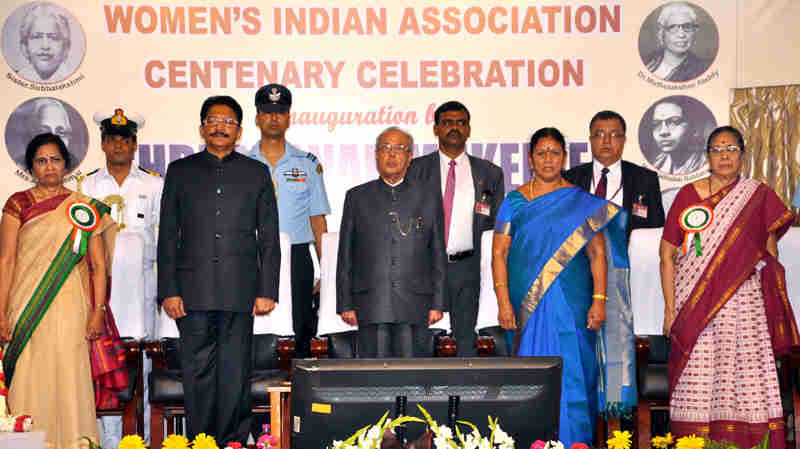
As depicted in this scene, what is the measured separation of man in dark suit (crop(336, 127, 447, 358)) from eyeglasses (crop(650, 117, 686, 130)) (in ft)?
7.04

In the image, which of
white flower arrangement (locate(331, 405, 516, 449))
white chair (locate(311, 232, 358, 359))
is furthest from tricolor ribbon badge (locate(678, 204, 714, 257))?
white flower arrangement (locate(331, 405, 516, 449))

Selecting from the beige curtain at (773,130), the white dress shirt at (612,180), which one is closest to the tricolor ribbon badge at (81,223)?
the white dress shirt at (612,180)

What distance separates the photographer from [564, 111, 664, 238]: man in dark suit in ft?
16.0

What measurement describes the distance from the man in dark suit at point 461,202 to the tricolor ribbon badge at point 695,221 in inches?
40.9

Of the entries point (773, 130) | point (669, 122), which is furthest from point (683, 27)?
point (773, 130)

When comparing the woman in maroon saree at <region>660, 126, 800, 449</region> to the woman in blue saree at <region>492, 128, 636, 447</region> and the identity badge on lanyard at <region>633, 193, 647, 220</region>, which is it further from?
the identity badge on lanyard at <region>633, 193, 647, 220</region>

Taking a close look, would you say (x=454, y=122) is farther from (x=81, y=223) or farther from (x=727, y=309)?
(x=81, y=223)

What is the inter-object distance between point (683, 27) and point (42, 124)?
4072 mm

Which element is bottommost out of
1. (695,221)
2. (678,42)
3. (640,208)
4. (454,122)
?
(695,221)

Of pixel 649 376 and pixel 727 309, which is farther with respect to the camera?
pixel 649 376

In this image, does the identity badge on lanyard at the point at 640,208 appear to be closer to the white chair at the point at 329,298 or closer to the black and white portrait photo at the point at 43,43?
the white chair at the point at 329,298

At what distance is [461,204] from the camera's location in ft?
15.9

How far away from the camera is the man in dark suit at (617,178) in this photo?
4879 mm

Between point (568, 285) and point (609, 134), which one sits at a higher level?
point (609, 134)
